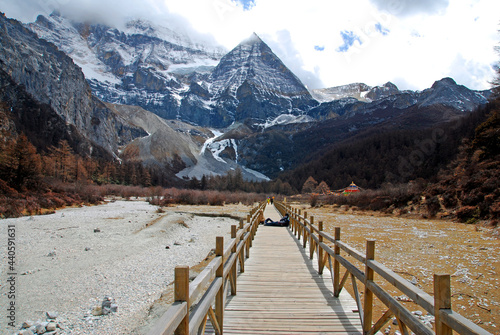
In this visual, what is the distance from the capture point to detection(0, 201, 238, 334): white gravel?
657 centimetres

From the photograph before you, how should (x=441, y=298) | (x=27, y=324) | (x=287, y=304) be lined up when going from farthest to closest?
(x=27, y=324), (x=287, y=304), (x=441, y=298)

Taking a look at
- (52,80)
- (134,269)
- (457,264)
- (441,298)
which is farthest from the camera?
(52,80)

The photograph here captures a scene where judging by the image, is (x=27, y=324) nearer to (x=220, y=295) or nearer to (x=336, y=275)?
(x=220, y=295)

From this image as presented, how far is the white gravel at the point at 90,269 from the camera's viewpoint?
6566mm

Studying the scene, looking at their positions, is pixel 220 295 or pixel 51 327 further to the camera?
pixel 51 327

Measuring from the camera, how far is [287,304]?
451 centimetres

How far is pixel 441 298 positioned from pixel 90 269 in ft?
35.6

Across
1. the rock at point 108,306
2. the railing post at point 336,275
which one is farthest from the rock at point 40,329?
the railing post at point 336,275

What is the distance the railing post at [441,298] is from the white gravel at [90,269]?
589 centimetres

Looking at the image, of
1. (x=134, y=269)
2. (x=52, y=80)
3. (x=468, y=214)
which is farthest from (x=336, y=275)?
(x=52, y=80)

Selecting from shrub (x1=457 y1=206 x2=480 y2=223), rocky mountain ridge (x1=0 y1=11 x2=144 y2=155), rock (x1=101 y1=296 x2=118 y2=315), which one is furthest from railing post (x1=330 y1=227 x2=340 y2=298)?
rocky mountain ridge (x1=0 y1=11 x2=144 y2=155)

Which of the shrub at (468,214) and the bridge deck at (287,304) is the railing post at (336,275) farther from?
the shrub at (468,214)

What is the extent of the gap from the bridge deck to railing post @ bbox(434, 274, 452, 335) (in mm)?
1796

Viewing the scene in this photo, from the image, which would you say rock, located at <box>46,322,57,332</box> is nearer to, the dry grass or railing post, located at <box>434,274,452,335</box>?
the dry grass
